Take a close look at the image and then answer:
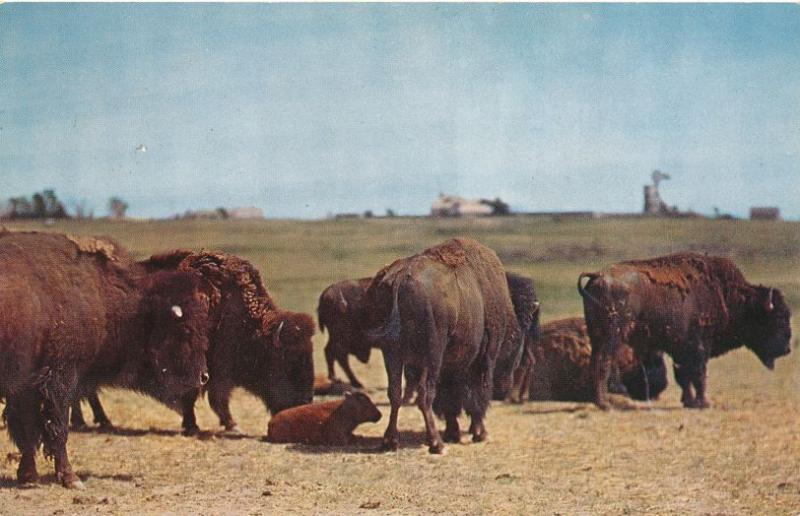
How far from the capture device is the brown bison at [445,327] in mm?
8508

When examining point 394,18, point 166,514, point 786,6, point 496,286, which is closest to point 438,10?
point 394,18

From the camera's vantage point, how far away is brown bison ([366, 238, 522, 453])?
8.51 meters

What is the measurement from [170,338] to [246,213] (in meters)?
3.98

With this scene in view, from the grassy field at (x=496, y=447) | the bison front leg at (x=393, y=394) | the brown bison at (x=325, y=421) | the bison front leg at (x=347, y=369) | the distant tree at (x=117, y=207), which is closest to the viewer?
the grassy field at (x=496, y=447)

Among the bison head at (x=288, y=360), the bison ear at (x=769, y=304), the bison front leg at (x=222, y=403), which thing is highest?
the bison ear at (x=769, y=304)

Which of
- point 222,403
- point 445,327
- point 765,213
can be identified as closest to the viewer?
point 445,327

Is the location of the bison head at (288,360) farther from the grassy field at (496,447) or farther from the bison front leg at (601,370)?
the bison front leg at (601,370)

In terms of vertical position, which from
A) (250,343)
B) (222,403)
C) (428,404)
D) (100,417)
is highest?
(250,343)

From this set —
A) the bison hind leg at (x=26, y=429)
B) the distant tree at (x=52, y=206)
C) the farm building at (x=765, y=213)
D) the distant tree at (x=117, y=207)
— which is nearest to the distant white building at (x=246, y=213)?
the distant tree at (x=117, y=207)

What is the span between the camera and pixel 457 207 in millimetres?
11906

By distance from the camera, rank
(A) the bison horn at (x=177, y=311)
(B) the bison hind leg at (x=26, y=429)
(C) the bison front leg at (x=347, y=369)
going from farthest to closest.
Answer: (C) the bison front leg at (x=347, y=369) < (A) the bison horn at (x=177, y=311) < (B) the bison hind leg at (x=26, y=429)

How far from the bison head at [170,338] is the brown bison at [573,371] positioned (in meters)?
4.44

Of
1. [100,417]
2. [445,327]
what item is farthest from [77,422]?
[445,327]

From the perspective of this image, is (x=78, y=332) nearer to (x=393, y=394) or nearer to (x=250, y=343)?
(x=250, y=343)
